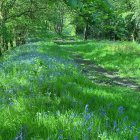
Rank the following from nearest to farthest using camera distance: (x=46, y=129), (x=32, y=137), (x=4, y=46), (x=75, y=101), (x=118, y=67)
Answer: (x=32, y=137) → (x=46, y=129) → (x=75, y=101) → (x=118, y=67) → (x=4, y=46)

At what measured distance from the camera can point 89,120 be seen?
4.33 m

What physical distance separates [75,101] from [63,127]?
159cm

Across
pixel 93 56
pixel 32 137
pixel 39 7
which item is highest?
pixel 39 7

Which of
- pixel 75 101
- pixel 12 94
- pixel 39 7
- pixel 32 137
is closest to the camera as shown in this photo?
pixel 32 137

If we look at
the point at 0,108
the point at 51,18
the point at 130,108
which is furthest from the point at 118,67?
the point at 0,108

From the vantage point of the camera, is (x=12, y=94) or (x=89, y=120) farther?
(x=12, y=94)

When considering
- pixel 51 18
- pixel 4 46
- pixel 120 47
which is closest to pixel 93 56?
pixel 120 47

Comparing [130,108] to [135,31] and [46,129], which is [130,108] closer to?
[46,129]

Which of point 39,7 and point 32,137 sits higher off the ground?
point 39,7

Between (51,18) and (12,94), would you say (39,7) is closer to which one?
(51,18)

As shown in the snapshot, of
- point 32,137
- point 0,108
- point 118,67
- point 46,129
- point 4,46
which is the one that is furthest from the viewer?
point 4,46

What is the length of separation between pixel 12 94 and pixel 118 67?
13.8 metres

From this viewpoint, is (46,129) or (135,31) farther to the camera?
(135,31)

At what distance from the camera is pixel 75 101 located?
5.69 metres
